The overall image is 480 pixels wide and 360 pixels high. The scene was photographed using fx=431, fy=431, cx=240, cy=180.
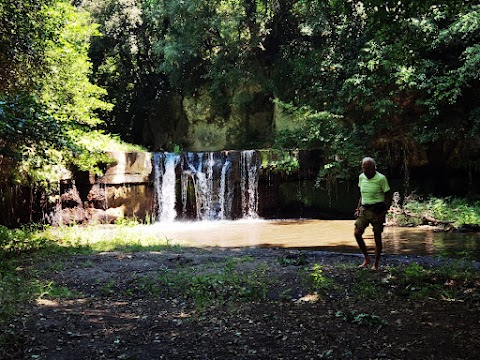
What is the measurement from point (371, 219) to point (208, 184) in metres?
11.5

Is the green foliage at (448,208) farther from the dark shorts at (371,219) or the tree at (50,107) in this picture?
the tree at (50,107)

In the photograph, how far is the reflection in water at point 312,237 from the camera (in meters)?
10.0

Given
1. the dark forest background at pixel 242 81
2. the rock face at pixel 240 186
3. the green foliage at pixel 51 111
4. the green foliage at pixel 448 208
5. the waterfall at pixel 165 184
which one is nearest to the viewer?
the green foliage at pixel 51 111

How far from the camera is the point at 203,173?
17.5 m

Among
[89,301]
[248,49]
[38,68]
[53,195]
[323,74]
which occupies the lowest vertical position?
[89,301]

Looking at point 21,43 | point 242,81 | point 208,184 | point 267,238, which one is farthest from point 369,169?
point 242,81

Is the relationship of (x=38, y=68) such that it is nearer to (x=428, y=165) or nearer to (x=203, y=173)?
(x=203, y=173)

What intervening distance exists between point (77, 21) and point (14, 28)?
4.86 meters

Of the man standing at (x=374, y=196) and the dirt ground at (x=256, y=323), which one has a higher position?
the man standing at (x=374, y=196)

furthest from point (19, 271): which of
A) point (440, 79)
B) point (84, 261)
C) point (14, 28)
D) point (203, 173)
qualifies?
point (440, 79)

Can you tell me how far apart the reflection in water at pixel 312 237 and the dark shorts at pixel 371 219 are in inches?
98.9

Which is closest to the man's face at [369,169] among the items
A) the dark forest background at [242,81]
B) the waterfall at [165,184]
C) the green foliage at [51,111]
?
the dark forest background at [242,81]

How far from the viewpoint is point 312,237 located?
39.9 ft

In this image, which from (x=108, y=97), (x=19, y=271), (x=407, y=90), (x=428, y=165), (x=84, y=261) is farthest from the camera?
(x=108, y=97)
